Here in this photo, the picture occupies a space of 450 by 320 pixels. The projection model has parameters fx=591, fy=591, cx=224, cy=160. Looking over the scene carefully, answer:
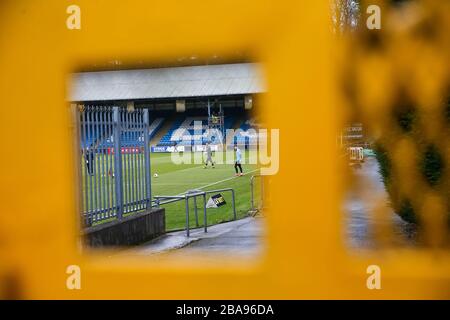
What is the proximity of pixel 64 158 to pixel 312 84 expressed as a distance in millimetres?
1791

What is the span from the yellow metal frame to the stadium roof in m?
0.15

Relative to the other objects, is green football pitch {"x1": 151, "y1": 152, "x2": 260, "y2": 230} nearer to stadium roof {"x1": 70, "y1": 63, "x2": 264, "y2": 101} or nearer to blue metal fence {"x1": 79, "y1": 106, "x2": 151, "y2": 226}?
blue metal fence {"x1": 79, "y1": 106, "x2": 151, "y2": 226}

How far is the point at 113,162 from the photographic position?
626cm

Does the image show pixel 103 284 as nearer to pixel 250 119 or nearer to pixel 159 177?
pixel 250 119

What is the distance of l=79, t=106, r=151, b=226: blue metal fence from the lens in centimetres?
561

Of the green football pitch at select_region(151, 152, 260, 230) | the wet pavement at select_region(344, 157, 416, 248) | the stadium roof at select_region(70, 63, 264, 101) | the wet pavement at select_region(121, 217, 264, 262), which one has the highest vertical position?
the stadium roof at select_region(70, 63, 264, 101)

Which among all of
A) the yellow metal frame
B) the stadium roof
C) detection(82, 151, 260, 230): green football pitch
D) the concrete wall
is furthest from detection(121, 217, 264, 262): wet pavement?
the stadium roof

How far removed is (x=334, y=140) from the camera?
354 centimetres

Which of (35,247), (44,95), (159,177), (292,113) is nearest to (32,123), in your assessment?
(44,95)

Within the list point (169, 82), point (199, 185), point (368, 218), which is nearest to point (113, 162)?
point (169, 82)

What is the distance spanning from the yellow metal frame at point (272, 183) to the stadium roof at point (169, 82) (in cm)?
15

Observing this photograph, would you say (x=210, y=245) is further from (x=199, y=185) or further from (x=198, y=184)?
(x=198, y=184)

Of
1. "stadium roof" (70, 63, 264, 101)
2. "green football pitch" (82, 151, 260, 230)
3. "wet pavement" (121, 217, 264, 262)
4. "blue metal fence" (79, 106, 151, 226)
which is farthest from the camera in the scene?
"green football pitch" (82, 151, 260, 230)

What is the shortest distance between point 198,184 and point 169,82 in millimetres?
12122
